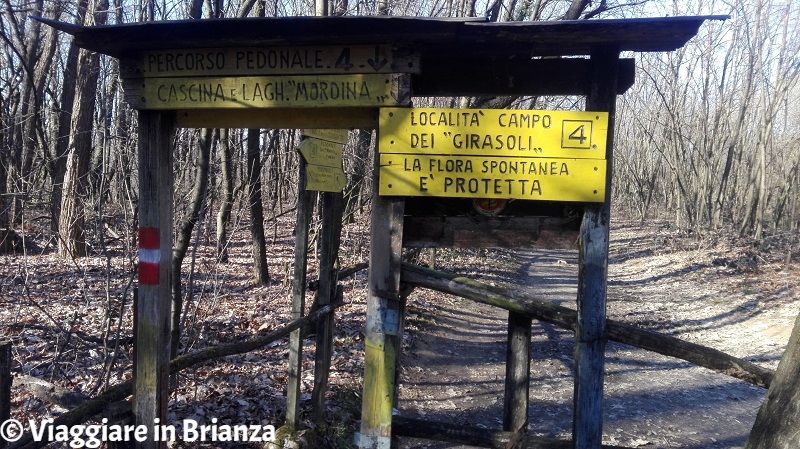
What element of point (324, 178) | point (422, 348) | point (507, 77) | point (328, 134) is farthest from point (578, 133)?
point (422, 348)

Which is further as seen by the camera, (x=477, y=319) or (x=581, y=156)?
(x=477, y=319)

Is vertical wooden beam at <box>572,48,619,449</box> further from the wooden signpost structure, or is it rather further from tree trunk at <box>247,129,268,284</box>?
tree trunk at <box>247,129,268,284</box>

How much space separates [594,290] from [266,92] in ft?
7.22

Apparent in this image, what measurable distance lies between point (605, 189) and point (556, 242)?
0.41m

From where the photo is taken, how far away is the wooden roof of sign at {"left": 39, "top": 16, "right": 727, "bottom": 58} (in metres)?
3.06

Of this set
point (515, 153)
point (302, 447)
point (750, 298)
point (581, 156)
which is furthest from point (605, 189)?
point (750, 298)

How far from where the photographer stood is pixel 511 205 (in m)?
3.55

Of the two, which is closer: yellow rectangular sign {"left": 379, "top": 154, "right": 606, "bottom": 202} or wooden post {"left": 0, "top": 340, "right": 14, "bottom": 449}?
wooden post {"left": 0, "top": 340, "right": 14, "bottom": 449}

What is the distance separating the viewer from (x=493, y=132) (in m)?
3.29

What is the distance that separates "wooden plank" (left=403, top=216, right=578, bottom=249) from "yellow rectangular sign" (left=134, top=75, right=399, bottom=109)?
0.78 m

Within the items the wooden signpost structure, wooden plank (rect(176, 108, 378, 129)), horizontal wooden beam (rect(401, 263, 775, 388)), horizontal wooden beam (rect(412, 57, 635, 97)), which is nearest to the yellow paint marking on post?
wooden plank (rect(176, 108, 378, 129))

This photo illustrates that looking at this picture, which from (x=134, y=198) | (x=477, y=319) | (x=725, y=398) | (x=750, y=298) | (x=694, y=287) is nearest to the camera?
(x=134, y=198)

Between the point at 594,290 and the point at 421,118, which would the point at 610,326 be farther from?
the point at 421,118

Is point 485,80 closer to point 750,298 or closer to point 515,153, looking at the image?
point 515,153
